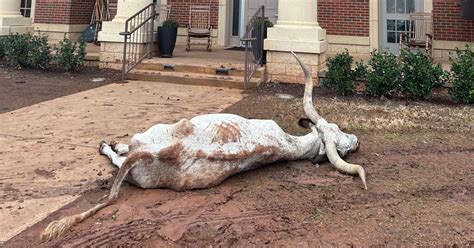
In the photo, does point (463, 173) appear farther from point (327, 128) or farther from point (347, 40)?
point (347, 40)

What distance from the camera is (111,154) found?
3859 millimetres

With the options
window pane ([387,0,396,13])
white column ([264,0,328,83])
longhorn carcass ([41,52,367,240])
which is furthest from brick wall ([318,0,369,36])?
longhorn carcass ([41,52,367,240])

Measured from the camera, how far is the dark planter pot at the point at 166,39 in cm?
893

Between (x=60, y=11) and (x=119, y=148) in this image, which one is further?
(x=60, y=11)

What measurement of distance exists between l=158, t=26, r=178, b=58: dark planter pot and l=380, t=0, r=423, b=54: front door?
4.97 metres

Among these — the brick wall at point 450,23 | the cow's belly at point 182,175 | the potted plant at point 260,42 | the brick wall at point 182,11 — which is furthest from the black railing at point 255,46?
the cow's belly at point 182,175

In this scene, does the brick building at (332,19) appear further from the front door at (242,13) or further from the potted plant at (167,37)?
the potted plant at (167,37)

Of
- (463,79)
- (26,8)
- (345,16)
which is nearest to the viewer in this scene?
(463,79)

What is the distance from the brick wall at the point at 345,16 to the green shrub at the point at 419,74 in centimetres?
360

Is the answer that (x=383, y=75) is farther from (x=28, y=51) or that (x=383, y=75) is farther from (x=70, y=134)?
(x=28, y=51)

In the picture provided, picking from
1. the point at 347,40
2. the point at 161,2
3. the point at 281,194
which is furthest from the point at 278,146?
the point at 161,2

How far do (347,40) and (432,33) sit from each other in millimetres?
1810

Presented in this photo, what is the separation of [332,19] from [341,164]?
7.23 meters

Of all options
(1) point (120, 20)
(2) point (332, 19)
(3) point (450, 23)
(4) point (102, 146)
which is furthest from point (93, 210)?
(3) point (450, 23)
